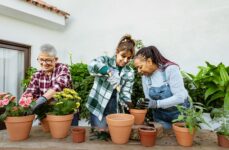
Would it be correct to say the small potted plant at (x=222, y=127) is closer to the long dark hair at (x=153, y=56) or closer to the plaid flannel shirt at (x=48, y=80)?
the long dark hair at (x=153, y=56)

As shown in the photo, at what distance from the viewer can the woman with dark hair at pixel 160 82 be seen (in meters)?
1.80

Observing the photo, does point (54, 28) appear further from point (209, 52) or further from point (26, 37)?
point (209, 52)

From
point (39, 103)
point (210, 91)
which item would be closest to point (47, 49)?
point (39, 103)

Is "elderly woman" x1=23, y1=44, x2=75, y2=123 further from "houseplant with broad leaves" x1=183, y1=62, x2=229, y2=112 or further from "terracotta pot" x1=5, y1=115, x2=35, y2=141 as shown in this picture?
"houseplant with broad leaves" x1=183, y1=62, x2=229, y2=112

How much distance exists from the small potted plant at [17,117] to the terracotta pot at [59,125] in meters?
0.15

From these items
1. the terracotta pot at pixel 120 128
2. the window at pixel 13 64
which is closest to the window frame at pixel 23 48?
the window at pixel 13 64

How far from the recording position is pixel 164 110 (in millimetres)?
2012

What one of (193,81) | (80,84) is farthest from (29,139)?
(193,81)

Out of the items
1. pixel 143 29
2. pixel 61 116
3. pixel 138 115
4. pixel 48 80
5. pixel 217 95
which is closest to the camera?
pixel 61 116

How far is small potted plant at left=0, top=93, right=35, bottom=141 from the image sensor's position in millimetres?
1495

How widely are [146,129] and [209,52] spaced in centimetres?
296

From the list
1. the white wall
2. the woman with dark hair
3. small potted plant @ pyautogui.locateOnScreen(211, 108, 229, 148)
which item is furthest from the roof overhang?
small potted plant @ pyautogui.locateOnScreen(211, 108, 229, 148)

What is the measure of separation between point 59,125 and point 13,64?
318 centimetres

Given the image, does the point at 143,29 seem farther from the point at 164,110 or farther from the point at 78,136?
the point at 78,136
